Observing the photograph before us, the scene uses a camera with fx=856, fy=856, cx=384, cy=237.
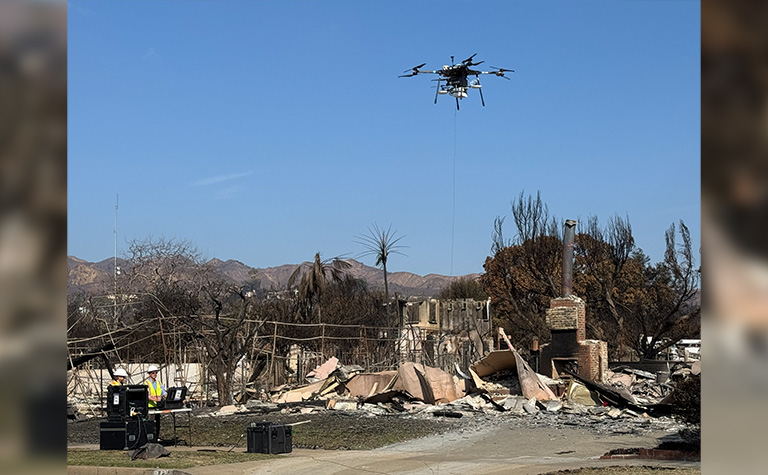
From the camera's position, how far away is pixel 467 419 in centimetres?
2098

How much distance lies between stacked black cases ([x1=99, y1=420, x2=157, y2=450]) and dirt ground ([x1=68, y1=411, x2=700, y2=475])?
0.58 metres

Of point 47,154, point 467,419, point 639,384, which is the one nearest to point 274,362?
point 467,419

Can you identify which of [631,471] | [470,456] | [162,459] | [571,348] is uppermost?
[571,348]

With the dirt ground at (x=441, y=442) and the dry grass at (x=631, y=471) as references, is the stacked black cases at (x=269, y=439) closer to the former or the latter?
the dirt ground at (x=441, y=442)

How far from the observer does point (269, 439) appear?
14734 millimetres

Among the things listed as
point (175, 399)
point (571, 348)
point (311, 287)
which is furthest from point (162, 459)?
point (311, 287)

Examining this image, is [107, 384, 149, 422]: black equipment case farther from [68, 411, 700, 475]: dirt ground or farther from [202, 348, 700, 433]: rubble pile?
[202, 348, 700, 433]: rubble pile

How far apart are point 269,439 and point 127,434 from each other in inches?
99.8

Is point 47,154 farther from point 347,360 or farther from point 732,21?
point 347,360

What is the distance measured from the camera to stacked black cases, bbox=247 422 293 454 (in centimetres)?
1478

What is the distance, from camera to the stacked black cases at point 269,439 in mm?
14781

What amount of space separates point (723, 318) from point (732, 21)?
635 millimetres

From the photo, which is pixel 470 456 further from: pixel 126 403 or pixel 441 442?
pixel 126 403

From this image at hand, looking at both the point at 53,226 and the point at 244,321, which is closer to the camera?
the point at 53,226
